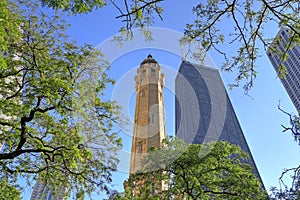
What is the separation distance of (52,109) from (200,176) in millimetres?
5290

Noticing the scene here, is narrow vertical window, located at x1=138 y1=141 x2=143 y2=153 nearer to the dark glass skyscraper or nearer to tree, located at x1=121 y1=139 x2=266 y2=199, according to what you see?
the dark glass skyscraper

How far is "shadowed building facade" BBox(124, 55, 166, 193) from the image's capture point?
2392 cm

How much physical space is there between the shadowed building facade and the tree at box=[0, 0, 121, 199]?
1338 centimetres

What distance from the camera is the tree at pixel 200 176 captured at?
29.6ft

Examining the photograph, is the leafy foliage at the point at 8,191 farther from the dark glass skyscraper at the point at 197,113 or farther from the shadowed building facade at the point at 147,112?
the dark glass skyscraper at the point at 197,113

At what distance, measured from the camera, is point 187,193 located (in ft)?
29.3

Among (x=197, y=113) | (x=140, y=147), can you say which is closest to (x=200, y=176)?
(x=140, y=147)

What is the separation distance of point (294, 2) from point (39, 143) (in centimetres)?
674

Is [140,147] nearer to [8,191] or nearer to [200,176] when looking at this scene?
[200,176]

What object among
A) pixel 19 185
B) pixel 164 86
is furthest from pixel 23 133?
pixel 164 86

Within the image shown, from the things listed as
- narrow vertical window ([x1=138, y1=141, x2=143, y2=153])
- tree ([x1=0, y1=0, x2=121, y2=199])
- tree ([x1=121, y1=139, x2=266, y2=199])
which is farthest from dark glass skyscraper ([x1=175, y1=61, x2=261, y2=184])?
tree ([x1=0, y1=0, x2=121, y2=199])

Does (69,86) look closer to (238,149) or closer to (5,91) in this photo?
(5,91)

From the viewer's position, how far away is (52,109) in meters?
7.65

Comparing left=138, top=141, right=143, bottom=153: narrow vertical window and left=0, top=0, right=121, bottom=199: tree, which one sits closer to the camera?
left=0, top=0, right=121, bottom=199: tree
